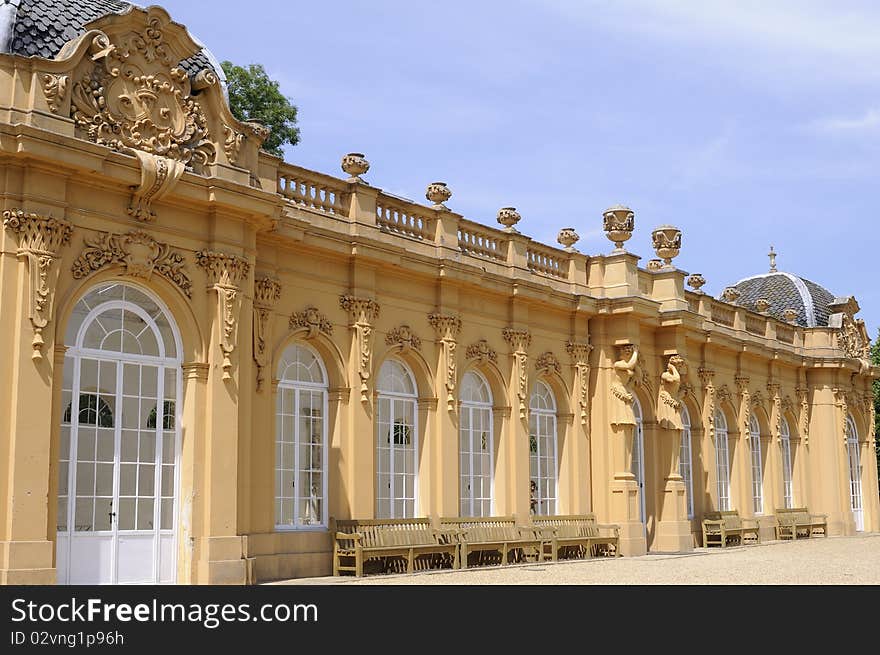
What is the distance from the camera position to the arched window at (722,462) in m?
25.4

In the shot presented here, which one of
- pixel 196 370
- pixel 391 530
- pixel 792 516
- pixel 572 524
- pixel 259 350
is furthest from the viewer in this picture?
pixel 792 516

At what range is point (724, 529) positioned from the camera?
23078mm

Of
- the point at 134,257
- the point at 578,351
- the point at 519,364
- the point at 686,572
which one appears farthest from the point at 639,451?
the point at 134,257

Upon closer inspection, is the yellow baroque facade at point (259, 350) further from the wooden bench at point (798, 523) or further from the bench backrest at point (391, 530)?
the wooden bench at point (798, 523)

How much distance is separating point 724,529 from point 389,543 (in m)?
9.66

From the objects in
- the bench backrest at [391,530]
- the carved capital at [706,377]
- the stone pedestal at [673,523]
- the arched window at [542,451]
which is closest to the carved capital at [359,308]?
the bench backrest at [391,530]

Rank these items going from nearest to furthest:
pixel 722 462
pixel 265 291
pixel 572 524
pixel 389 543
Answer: pixel 265 291 → pixel 389 543 → pixel 572 524 → pixel 722 462

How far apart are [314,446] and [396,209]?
382 cm

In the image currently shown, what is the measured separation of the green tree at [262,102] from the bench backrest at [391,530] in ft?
36.9

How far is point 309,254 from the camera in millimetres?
15742

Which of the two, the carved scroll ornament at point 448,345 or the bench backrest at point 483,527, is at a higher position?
the carved scroll ornament at point 448,345

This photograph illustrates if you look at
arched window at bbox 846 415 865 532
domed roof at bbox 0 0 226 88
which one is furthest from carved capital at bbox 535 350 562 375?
arched window at bbox 846 415 865 532

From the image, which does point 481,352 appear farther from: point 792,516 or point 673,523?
point 792,516

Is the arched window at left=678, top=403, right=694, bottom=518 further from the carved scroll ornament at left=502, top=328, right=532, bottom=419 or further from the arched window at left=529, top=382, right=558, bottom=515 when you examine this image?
the carved scroll ornament at left=502, top=328, right=532, bottom=419
